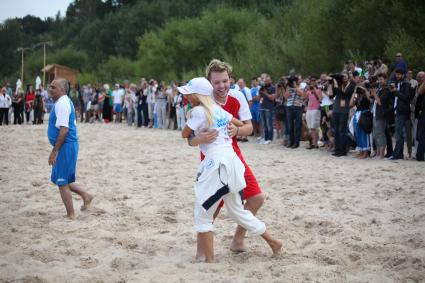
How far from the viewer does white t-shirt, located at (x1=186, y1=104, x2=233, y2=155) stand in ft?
16.9

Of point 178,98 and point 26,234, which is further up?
point 178,98

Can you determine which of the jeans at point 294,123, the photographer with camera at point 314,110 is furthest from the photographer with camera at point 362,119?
the jeans at point 294,123

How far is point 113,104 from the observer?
96.0 feet

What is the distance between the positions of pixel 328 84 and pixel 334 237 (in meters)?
8.51

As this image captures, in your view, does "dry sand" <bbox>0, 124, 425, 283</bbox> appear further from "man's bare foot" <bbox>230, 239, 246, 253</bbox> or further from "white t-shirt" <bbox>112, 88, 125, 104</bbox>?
"white t-shirt" <bbox>112, 88, 125, 104</bbox>

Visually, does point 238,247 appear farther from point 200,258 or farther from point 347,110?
point 347,110

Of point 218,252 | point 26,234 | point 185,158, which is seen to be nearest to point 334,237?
point 218,252

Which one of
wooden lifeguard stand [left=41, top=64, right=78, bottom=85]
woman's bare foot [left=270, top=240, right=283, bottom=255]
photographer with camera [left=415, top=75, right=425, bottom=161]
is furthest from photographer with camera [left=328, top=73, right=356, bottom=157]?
wooden lifeguard stand [left=41, top=64, right=78, bottom=85]

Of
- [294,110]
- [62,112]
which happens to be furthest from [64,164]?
[294,110]

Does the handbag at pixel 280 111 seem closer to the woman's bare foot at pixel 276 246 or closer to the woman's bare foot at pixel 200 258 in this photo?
the woman's bare foot at pixel 276 246

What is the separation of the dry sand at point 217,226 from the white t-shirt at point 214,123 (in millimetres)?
1166

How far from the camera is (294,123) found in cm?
1558

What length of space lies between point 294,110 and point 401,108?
3848 millimetres

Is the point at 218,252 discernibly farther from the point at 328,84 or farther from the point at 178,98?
the point at 178,98
